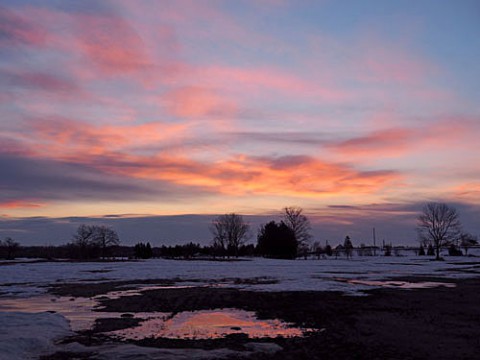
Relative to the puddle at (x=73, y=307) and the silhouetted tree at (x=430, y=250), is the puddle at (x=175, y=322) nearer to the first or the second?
the puddle at (x=73, y=307)

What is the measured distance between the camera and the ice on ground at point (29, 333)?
11023 millimetres

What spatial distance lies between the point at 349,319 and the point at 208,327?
15.7 ft

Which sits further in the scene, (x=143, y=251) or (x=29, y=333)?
(x=143, y=251)

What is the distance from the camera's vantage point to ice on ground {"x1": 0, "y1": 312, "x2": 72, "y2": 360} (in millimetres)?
11023

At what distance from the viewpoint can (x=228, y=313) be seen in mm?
17484

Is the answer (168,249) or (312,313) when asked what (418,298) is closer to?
(312,313)

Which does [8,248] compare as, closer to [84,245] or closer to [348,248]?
[84,245]

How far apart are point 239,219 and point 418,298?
119007 millimetres

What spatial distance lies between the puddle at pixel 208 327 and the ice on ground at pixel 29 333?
175 centimetres

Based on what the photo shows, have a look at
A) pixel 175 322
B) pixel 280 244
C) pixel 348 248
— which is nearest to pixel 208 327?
pixel 175 322

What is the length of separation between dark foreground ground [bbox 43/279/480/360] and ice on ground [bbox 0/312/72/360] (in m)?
0.75

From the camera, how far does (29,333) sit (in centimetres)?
1293

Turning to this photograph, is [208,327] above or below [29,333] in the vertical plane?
below

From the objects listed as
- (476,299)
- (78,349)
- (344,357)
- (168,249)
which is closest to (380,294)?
(476,299)
